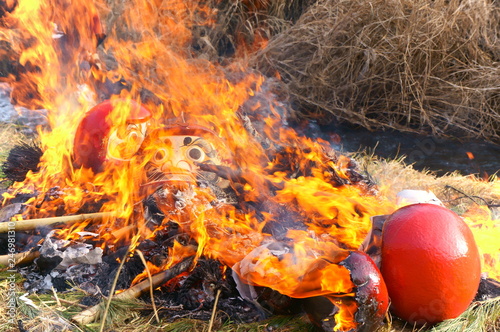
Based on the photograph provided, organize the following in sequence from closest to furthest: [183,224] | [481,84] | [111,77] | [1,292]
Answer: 1. [1,292]
2. [183,224]
3. [111,77]
4. [481,84]

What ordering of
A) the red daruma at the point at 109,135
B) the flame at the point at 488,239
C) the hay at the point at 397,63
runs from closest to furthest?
the flame at the point at 488,239 < the red daruma at the point at 109,135 < the hay at the point at 397,63

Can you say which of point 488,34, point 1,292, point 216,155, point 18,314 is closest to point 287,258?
point 216,155

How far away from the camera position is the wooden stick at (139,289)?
2.38 m

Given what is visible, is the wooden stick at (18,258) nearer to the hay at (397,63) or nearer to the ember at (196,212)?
the ember at (196,212)

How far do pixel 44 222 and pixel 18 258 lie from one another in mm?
285

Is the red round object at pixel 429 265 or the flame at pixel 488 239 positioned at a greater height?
the red round object at pixel 429 265

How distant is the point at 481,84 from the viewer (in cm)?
661

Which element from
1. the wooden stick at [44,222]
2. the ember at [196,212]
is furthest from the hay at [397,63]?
the wooden stick at [44,222]

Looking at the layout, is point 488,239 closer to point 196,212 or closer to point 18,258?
point 196,212

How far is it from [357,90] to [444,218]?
471cm

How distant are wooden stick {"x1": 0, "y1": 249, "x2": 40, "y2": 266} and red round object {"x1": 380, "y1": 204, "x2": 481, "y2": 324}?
2.24 metres

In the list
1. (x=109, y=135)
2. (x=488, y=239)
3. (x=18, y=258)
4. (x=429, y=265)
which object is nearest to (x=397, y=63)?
(x=488, y=239)

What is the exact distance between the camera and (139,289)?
2.66m

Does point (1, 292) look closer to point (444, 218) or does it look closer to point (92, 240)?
point (92, 240)
